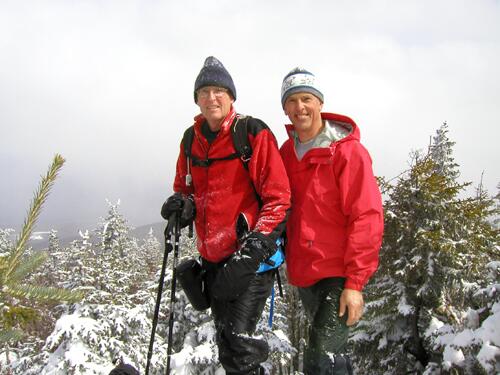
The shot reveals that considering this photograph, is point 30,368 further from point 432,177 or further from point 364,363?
point 432,177

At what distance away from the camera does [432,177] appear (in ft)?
47.3

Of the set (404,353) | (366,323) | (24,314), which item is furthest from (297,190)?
(404,353)

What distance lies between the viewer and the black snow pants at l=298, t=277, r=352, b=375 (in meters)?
3.67

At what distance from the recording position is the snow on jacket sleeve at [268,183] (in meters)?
3.82

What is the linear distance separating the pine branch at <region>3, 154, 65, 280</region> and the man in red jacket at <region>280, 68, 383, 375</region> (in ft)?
8.74

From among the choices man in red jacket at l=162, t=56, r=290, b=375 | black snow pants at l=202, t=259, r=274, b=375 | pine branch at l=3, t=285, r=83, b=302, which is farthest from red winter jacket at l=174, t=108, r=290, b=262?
pine branch at l=3, t=285, r=83, b=302

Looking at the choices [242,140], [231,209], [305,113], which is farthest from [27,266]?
[305,113]

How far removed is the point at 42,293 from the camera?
6.13 feet

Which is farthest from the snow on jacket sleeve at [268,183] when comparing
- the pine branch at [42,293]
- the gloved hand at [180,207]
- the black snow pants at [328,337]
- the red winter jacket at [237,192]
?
the pine branch at [42,293]

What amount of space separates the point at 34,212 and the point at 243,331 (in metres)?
2.55

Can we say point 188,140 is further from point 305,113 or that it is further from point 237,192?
point 305,113

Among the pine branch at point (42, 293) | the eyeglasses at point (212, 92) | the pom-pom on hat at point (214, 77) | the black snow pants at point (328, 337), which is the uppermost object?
the pom-pom on hat at point (214, 77)

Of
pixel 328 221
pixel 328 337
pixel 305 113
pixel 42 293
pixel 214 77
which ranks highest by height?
pixel 214 77

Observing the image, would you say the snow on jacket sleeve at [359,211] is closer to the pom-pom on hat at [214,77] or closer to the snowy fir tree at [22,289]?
the pom-pom on hat at [214,77]
